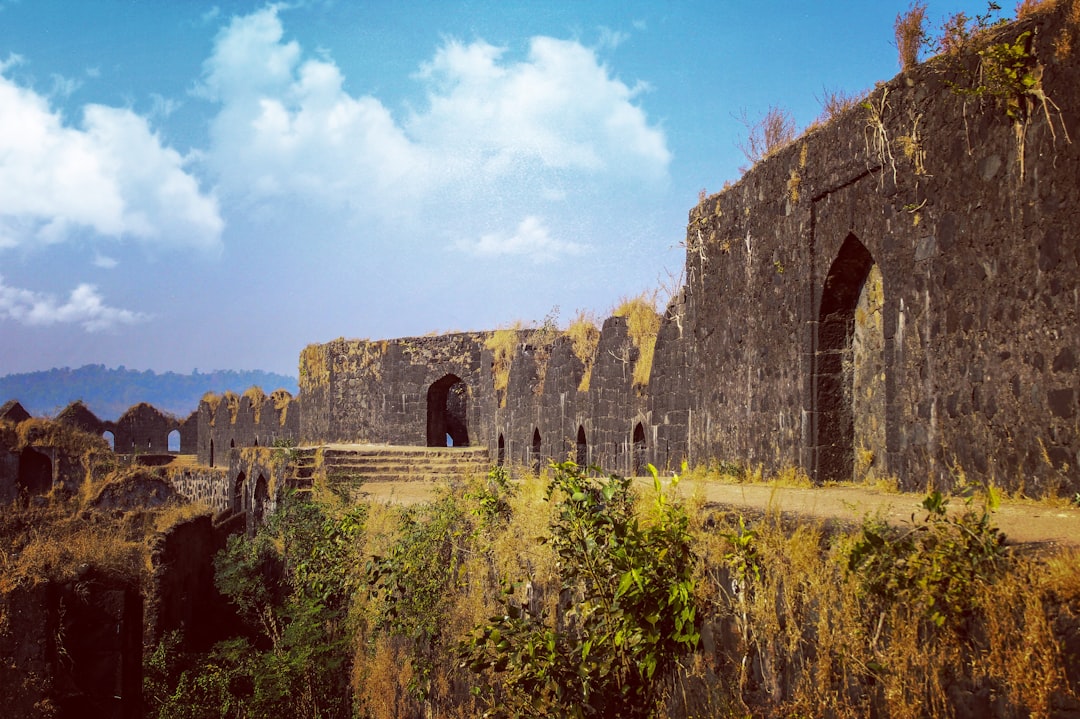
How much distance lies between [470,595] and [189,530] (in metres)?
8.48

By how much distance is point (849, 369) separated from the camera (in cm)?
902

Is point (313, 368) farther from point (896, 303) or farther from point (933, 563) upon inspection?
point (933, 563)

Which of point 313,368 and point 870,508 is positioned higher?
point 313,368

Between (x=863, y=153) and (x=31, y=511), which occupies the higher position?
(x=863, y=153)

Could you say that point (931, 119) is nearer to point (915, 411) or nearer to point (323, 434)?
point (915, 411)

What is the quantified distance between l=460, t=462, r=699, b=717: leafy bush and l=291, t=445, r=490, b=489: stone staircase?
12.2 metres

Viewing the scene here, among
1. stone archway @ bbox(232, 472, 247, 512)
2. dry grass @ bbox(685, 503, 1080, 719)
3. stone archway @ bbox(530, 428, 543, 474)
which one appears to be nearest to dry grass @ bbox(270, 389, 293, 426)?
stone archway @ bbox(232, 472, 247, 512)

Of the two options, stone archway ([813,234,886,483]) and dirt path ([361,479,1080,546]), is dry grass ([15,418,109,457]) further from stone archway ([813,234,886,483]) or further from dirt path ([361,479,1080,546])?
stone archway ([813,234,886,483])

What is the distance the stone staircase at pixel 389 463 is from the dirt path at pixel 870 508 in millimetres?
11780

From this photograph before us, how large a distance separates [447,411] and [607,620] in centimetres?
2702

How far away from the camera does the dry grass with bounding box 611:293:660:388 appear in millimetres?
14305

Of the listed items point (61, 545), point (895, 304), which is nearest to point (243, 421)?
point (61, 545)

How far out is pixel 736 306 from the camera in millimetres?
10734

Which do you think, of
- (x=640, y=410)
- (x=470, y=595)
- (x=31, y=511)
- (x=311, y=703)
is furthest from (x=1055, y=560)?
(x=31, y=511)
